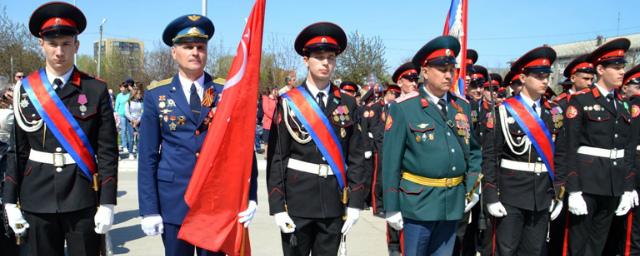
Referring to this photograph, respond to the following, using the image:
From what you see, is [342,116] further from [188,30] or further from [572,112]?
[572,112]

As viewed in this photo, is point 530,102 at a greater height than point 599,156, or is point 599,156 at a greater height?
point 530,102

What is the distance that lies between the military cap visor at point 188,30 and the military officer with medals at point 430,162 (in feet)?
4.89

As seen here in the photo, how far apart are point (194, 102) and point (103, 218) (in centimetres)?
94

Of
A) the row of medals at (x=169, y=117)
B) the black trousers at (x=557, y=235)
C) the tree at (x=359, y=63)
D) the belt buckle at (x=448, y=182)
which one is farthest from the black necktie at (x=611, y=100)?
the tree at (x=359, y=63)

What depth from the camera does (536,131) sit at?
442cm

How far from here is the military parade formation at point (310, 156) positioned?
325 cm

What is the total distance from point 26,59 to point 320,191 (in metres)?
18.1

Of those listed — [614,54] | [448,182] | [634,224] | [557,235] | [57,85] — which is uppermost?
[614,54]

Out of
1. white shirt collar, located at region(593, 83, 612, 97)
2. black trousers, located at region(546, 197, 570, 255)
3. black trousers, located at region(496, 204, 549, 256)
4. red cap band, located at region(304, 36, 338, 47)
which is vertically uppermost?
red cap band, located at region(304, 36, 338, 47)

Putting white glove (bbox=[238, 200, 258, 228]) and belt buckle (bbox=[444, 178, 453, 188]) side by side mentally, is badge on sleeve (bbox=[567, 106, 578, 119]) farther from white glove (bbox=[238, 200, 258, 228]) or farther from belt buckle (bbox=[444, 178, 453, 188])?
white glove (bbox=[238, 200, 258, 228])

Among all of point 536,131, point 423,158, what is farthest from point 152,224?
point 536,131

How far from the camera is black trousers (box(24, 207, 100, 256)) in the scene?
325cm

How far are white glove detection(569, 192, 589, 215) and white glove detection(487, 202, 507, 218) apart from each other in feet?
3.35

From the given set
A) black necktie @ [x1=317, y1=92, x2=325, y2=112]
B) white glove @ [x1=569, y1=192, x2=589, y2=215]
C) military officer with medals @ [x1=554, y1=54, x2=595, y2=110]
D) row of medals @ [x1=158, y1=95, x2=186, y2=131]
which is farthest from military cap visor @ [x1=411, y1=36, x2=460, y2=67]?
military officer with medals @ [x1=554, y1=54, x2=595, y2=110]
